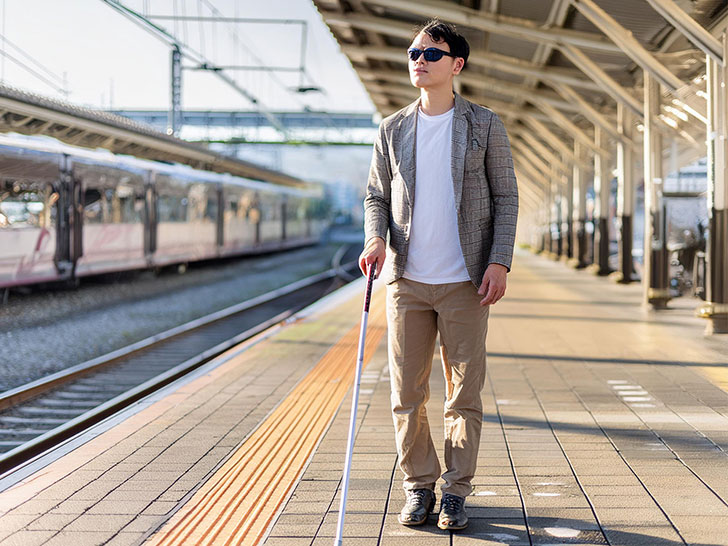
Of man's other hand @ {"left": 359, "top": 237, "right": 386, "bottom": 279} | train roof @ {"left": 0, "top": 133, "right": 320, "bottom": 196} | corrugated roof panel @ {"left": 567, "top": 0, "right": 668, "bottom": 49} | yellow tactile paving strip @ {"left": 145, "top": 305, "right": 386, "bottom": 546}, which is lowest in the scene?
yellow tactile paving strip @ {"left": 145, "top": 305, "right": 386, "bottom": 546}

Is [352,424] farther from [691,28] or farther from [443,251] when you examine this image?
[691,28]

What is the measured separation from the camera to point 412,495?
12.0 feet

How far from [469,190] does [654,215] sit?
1030cm

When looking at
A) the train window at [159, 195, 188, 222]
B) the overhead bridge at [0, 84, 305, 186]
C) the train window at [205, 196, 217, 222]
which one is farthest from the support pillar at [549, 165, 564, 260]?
the train window at [159, 195, 188, 222]

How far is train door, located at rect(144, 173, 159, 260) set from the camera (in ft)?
73.0

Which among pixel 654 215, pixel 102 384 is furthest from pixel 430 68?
pixel 654 215

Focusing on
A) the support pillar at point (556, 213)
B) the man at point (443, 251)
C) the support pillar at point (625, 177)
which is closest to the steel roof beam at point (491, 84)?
the support pillar at point (625, 177)

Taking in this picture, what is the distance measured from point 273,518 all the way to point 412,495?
0.58 meters

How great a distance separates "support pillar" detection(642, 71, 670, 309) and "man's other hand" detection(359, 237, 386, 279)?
10.3 meters

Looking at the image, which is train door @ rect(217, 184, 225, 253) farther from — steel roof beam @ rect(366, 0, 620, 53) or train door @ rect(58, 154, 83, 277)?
steel roof beam @ rect(366, 0, 620, 53)

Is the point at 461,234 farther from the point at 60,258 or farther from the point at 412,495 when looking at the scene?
the point at 60,258

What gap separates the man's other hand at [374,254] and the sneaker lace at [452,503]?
2.98 feet

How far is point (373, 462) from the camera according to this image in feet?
15.2

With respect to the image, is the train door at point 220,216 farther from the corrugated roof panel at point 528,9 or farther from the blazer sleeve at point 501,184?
the blazer sleeve at point 501,184
